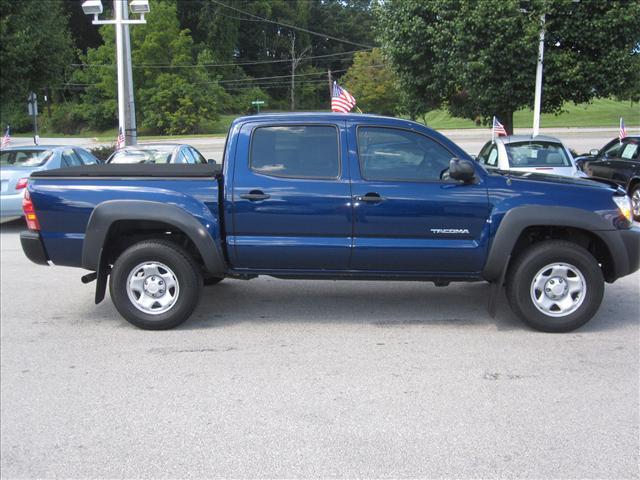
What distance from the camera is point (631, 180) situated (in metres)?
11.3

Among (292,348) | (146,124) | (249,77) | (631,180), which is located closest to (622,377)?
(292,348)

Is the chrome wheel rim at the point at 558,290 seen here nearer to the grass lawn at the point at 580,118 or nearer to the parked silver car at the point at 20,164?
the parked silver car at the point at 20,164

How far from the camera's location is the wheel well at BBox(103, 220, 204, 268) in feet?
18.4

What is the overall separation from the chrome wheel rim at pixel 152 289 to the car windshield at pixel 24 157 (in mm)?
7087

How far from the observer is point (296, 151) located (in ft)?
18.3

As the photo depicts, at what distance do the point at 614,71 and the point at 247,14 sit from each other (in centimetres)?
8094

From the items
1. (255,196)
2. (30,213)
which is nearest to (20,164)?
(30,213)

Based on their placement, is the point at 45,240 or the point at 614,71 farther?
the point at 614,71

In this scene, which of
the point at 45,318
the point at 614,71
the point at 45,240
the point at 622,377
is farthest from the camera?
the point at 614,71

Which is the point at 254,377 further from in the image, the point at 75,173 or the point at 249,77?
the point at 249,77

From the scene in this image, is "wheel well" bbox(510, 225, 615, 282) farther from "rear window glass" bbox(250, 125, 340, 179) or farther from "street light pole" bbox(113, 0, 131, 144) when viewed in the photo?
"street light pole" bbox(113, 0, 131, 144)

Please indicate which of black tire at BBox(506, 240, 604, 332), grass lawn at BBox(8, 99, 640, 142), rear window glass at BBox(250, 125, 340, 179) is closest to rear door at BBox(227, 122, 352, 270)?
rear window glass at BBox(250, 125, 340, 179)

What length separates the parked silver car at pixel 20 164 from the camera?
11.0 metres

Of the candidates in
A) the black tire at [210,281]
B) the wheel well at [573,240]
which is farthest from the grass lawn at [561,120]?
the wheel well at [573,240]
